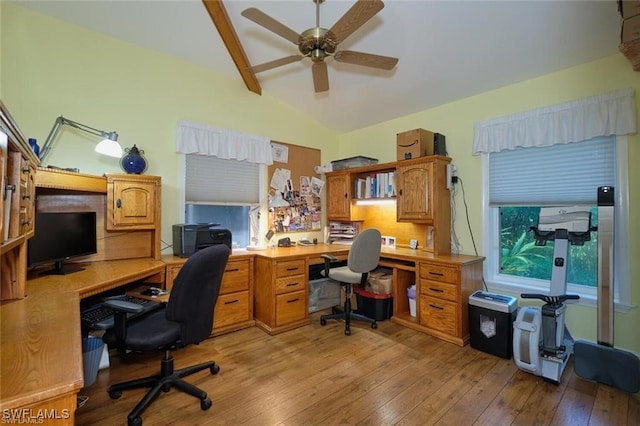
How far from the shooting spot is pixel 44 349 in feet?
3.27

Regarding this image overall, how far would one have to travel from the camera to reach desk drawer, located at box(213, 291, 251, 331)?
2887mm

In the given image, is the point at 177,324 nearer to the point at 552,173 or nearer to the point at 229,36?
the point at 229,36

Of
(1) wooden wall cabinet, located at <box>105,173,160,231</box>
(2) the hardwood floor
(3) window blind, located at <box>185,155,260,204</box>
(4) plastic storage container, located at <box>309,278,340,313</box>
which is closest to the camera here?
(2) the hardwood floor

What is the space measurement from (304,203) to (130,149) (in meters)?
2.15

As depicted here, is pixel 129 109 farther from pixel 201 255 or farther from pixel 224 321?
pixel 224 321

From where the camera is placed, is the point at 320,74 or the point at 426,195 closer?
the point at 320,74

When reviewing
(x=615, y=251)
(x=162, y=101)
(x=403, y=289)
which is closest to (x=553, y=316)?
(x=615, y=251)

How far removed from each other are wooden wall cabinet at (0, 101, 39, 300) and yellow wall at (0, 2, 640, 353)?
111 cm

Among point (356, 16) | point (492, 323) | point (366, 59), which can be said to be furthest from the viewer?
point (492, 323)

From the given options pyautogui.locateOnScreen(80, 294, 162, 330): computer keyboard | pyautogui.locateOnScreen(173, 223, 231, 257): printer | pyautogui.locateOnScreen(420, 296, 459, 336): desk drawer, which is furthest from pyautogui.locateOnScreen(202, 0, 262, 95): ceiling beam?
pyautogui.locateOnScreen(420, 296, 459, 336): desk drawer

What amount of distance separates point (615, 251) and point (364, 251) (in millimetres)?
2044

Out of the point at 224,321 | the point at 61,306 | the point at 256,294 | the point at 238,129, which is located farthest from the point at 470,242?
the point at 61,306

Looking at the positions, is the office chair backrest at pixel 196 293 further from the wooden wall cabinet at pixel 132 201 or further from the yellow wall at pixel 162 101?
the yellow wall at pixel 162 101

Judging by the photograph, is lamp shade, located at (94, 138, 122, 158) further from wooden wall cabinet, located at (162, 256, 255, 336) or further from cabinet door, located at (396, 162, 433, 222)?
cabinet door, located at (396, 162, 433, 222)
